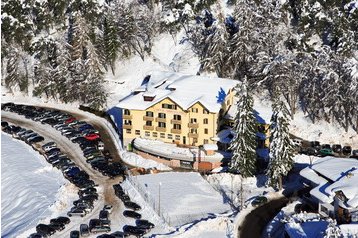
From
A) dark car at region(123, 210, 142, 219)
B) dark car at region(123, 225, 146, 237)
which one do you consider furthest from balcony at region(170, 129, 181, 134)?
dark car at region(123, 225, 146, 237)

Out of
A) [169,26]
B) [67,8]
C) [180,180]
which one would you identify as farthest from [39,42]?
[180,180]

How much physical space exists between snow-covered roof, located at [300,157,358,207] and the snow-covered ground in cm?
3350

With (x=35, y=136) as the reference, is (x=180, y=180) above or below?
below

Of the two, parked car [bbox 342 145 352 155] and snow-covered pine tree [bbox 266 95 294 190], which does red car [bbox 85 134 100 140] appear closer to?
snow-covered pine tree [bbox 266 95 294 190]

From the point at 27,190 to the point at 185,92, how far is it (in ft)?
99.6

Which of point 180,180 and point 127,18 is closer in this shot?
point 180,180

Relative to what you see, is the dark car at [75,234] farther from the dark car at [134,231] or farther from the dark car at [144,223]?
the dark car at [144,223]

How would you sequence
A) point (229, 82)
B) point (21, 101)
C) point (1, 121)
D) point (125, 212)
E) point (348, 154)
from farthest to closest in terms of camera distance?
point (21, 101)
point (1, 121)
point (229, 82)
point (348, 154)
point (125, 212)

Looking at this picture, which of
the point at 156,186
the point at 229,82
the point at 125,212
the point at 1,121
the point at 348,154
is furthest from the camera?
the point at 1,121

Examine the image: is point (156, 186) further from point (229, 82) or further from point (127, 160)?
point (229, 82)

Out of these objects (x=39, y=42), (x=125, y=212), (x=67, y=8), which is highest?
(x=67, y=8)

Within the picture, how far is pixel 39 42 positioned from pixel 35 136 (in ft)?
112

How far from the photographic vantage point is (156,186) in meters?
79.8

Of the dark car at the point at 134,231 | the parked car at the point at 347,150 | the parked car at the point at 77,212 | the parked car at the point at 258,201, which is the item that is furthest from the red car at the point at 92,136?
the parked car at the point at 347,150
